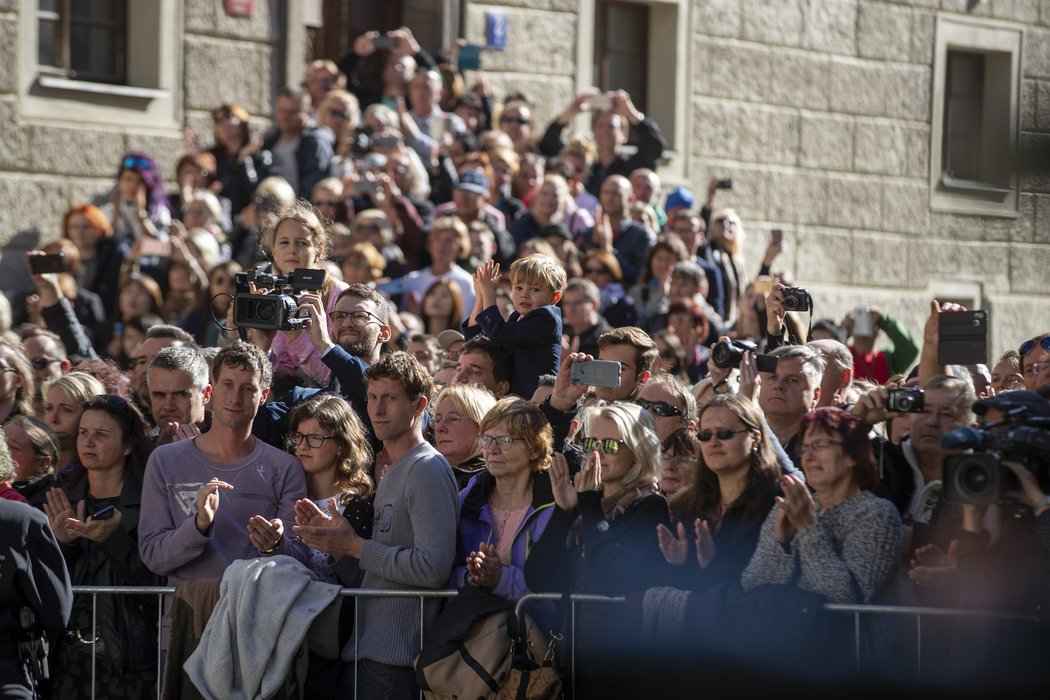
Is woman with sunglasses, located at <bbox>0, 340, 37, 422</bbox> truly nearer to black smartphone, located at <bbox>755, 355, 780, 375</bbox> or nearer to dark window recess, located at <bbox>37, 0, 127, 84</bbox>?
black smartphone, located at <bbox>755, 355, 780, 375</bbox>

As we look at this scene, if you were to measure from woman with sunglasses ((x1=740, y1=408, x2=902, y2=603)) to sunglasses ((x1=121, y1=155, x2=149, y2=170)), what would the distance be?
24.2 ft

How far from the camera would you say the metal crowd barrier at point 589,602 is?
4512mm

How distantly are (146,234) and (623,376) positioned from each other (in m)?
5.45

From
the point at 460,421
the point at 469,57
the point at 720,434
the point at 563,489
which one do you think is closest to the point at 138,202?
the point at 469,57

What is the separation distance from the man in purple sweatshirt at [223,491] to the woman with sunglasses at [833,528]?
1756 mm

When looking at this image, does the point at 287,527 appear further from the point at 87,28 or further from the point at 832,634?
the point at 87,28

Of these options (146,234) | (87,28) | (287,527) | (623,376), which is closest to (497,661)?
(287,527)

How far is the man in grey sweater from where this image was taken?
539 centimetres

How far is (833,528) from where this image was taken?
15.8ft

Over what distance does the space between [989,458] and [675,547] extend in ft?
4.13

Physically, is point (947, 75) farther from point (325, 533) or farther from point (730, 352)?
point (325, 533)

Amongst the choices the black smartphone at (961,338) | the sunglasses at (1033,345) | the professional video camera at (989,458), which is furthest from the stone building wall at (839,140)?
the professional video camera at (989,458)

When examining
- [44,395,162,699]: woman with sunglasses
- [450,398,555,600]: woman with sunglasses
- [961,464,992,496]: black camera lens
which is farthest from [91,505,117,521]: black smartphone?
[961,464,992,496]: black camera lens

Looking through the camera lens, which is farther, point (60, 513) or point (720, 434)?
point (60, 513)
